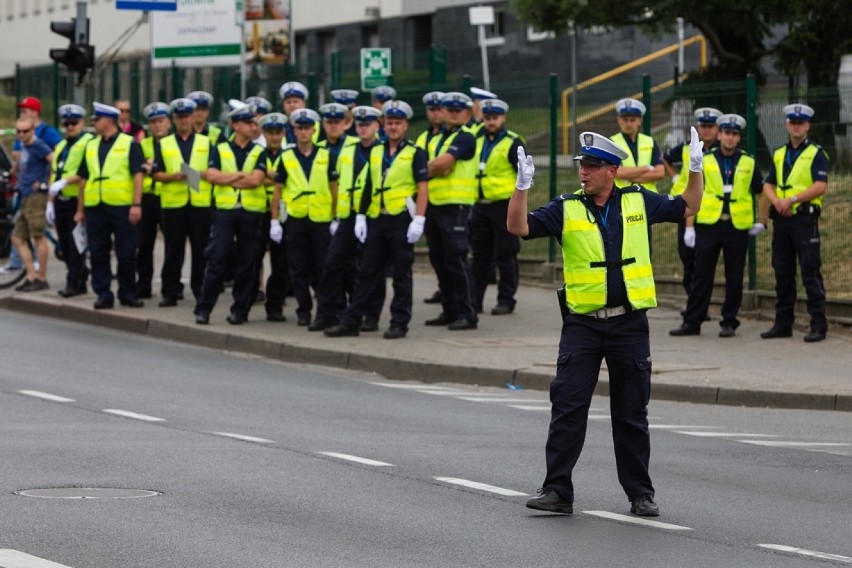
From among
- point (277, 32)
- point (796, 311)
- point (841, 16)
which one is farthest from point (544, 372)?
point (277, 32)

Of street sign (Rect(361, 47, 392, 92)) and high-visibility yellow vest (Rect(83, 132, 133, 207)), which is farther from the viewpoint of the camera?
street sign (Rect(361, 47, 392, 92))

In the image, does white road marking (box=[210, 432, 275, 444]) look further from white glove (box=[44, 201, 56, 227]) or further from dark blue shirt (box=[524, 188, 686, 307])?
white glove (box=[44, 201, 56, 227])

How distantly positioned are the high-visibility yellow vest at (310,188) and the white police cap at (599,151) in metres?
8.64

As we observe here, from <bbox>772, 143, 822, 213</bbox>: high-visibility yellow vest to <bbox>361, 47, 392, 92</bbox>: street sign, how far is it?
983 centimetres

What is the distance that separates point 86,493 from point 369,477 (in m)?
1.61

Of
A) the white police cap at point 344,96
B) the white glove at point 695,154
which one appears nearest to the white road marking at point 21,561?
the white glove at point 695,154

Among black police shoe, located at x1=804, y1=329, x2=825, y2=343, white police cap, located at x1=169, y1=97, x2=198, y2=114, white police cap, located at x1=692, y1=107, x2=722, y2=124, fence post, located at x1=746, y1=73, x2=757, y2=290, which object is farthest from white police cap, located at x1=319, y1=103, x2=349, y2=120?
black police shoe, located at x1=804, y1=329, x2=825, y2=343

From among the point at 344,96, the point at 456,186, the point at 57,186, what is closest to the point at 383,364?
the point at 456,186

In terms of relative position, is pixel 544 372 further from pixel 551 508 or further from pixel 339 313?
pixel 551 508

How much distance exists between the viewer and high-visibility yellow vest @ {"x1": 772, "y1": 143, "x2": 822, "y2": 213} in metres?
17.0

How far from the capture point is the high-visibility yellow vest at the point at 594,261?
9.52m

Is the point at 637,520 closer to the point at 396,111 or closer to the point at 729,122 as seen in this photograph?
the point at 396,111

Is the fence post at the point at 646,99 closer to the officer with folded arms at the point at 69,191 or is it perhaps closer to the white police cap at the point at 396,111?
the white police cap at the point at 396,111

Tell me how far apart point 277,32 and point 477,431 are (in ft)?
80.5
